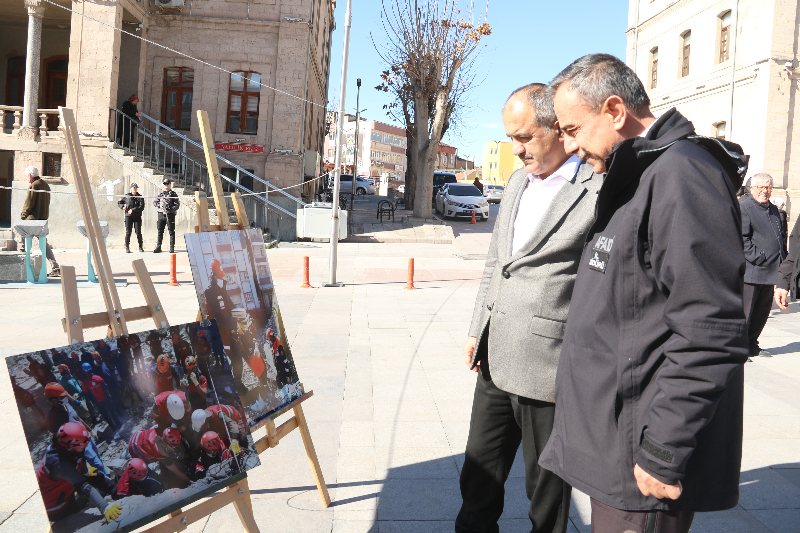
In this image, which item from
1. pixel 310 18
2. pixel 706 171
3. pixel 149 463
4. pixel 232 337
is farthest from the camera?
pixel 310 18

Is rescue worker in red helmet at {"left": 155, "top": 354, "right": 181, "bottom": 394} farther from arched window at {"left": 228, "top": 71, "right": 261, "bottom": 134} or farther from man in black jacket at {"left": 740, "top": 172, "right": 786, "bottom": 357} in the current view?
arched window at {"left": 228, "top": 71, "right": 261, "bottom": 134}

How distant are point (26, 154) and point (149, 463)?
1913 cm

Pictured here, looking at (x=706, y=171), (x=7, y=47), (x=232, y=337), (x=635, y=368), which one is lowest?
(x=232, y=337)

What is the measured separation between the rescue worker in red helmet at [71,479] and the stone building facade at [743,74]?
1061 inches


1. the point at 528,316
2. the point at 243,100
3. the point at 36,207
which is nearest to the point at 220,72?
the point at 243,100

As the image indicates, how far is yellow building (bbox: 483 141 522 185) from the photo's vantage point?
9306cm

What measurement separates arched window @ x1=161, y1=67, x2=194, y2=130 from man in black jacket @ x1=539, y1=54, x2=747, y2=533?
74.3 ft

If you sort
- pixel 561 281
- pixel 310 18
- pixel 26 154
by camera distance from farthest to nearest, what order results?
pixel 310 18 < pixel 26 154 < pixel 561 281

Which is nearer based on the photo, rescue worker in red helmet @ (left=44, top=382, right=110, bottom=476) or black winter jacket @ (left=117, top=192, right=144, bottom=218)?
rescue worker in red helmet @ (left=44, top=382, right=110, bottom=476)

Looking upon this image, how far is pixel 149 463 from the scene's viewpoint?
2.43 meters

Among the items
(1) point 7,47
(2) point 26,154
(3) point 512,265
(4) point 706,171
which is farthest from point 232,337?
(1) point 7,47

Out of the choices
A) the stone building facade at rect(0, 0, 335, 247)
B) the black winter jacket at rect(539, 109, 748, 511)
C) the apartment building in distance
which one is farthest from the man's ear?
the apartment building in distance

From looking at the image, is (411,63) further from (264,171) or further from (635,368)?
(635,368)

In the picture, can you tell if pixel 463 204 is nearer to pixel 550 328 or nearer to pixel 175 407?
pixel 550 328
